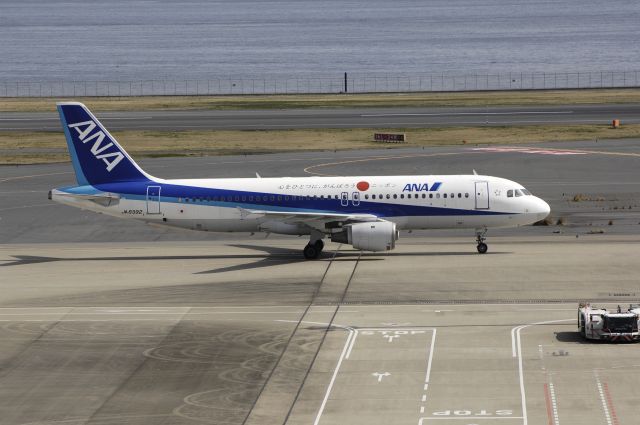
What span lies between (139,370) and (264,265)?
23.2 m

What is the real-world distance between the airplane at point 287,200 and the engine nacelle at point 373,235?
42.7 inches

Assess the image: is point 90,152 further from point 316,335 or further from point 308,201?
point 316,335

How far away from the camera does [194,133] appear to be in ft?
438

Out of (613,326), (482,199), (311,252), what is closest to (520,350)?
(613,326)

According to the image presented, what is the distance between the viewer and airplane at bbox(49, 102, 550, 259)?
7044cm

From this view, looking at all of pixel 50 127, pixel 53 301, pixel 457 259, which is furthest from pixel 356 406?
pixel 50 127

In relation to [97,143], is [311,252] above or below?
below

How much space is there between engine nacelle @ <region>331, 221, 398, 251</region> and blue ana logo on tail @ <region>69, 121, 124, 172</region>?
51.9 ft

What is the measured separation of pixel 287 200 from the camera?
70875mm

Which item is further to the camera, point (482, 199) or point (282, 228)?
point (282, 228)

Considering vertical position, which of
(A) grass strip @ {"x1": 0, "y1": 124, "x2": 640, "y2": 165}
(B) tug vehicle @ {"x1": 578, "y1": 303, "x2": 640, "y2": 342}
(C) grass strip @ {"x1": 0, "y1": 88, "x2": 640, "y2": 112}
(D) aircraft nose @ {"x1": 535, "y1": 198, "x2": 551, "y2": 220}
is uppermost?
(C) grass strip @ {"x1": 0, "y1": 88, "x2": 640, "y2": 112}

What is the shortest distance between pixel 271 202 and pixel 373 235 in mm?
7249

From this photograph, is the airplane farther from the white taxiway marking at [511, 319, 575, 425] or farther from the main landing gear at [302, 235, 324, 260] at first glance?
the white taxiway marking at [511, 319, 575, 425]

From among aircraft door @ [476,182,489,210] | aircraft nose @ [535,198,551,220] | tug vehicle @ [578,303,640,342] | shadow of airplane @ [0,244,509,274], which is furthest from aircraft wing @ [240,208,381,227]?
tug vehicle @ [578,303,640,342]
